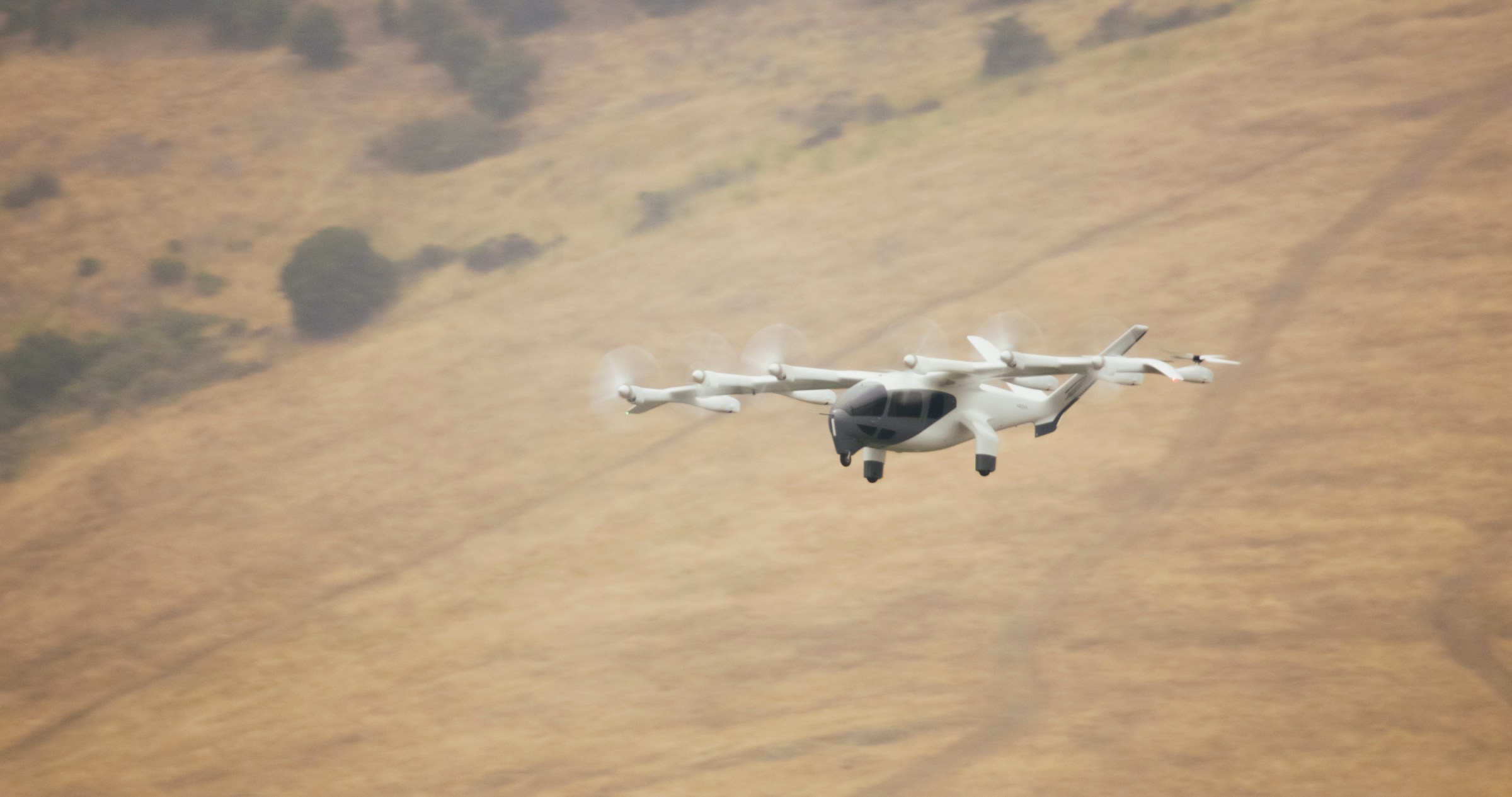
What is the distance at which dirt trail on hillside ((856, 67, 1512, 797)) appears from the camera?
66.8m

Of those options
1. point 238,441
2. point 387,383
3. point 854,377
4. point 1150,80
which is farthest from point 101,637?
point 1150,80

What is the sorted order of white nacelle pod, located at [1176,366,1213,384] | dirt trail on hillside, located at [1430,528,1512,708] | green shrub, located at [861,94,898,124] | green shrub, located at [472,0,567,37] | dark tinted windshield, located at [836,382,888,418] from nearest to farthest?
→ white nacelle pod, located at [1176,366,1213,384] → dark tinted windshield, located at [836,382,888,418] → dirt trail on hillside, located at [1430,528,1512,708] → green shrub, located at [861,94,898,124] → green shrub, located at [472,0,567,37]

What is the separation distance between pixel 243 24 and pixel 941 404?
139 metres

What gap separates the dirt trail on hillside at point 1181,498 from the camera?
66.8 metres

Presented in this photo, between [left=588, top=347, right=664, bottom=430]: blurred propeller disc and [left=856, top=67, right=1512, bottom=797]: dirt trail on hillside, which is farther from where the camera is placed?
[left=856, top=67, right=1512, bottom=797]: dirt trail on hillside

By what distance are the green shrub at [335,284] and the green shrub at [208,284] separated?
243 inches

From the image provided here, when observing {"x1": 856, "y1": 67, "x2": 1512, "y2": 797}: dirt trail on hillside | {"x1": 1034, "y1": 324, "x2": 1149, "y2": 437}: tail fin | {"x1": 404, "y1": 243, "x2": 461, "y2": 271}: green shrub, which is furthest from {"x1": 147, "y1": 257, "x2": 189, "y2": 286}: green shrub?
{"x1": 1034, "y1": 324, "x2": 1149, "y2": 437}: tail fin

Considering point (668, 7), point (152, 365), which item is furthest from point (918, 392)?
point (668, 7)

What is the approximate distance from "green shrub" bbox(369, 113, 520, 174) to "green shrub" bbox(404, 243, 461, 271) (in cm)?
1420

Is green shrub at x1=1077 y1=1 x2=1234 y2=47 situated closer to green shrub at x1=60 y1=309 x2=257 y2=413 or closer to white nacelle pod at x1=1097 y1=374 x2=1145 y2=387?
green shrub at x1=60 y1=309 x2=257 y2=413

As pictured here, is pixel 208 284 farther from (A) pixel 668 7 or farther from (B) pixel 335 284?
(A) pixel 668 7

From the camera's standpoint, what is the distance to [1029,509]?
3413 inches

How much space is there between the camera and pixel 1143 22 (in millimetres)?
139375

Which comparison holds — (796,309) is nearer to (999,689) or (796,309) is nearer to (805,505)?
(805,505)
